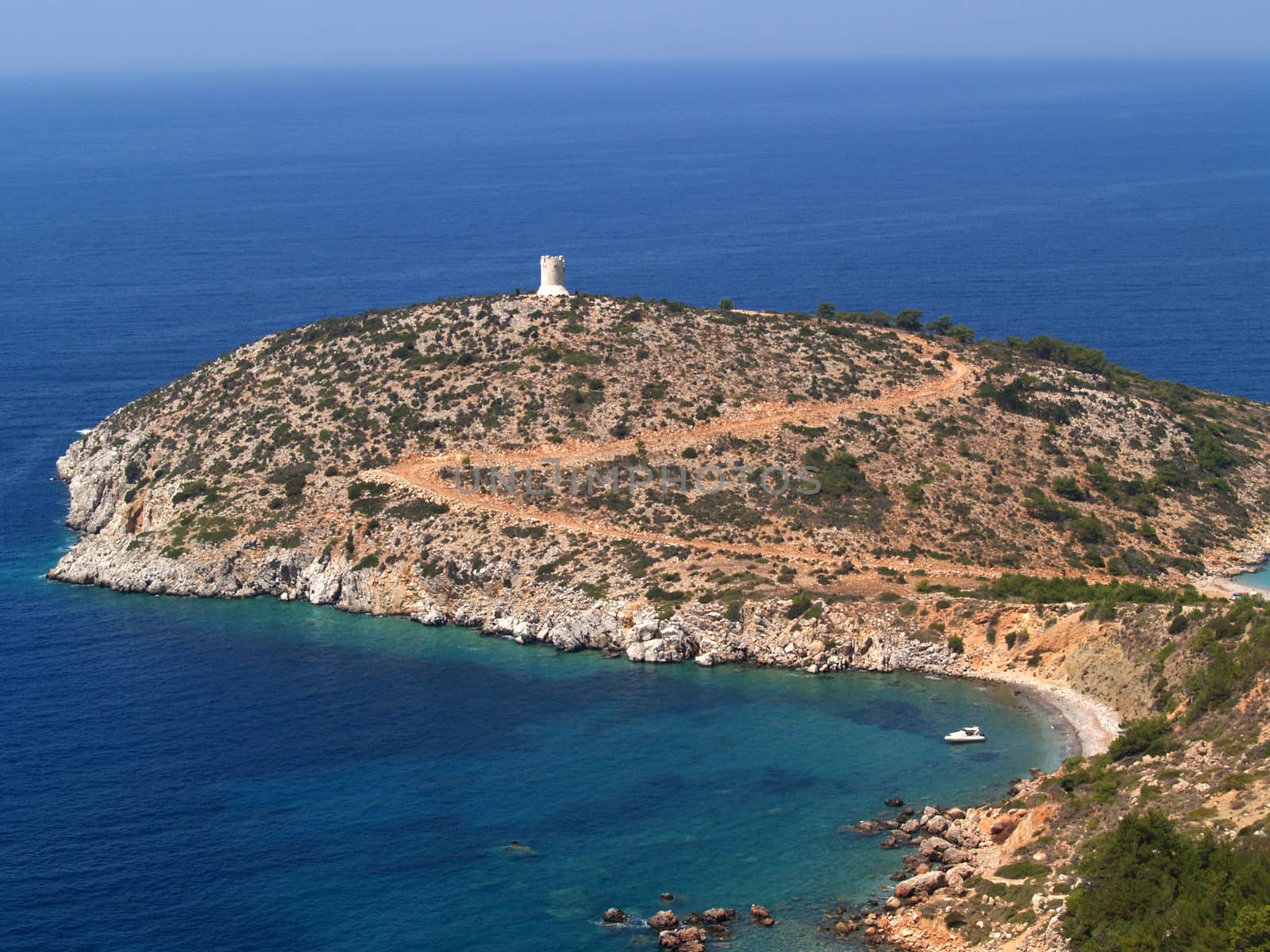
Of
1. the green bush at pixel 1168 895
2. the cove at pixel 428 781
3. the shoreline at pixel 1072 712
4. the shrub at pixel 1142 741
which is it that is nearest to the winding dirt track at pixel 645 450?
the cove at pixel 428 781

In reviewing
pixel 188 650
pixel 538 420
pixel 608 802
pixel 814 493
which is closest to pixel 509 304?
pixel 538 420

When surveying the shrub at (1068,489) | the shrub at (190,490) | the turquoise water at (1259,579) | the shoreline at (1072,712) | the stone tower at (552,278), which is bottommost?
the shoreline at (1072,712)

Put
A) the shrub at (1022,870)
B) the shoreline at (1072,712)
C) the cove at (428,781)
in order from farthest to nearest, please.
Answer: the shoreline at (1072,712) < the cove at (428,781) < the shrub at (1022,870)

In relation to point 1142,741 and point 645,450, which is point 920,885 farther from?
point 645,450

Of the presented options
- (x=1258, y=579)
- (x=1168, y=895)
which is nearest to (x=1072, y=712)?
(x=1258, y=579)

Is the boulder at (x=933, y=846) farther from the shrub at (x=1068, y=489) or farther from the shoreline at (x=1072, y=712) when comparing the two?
the shrub at (x=1068, y=489)
